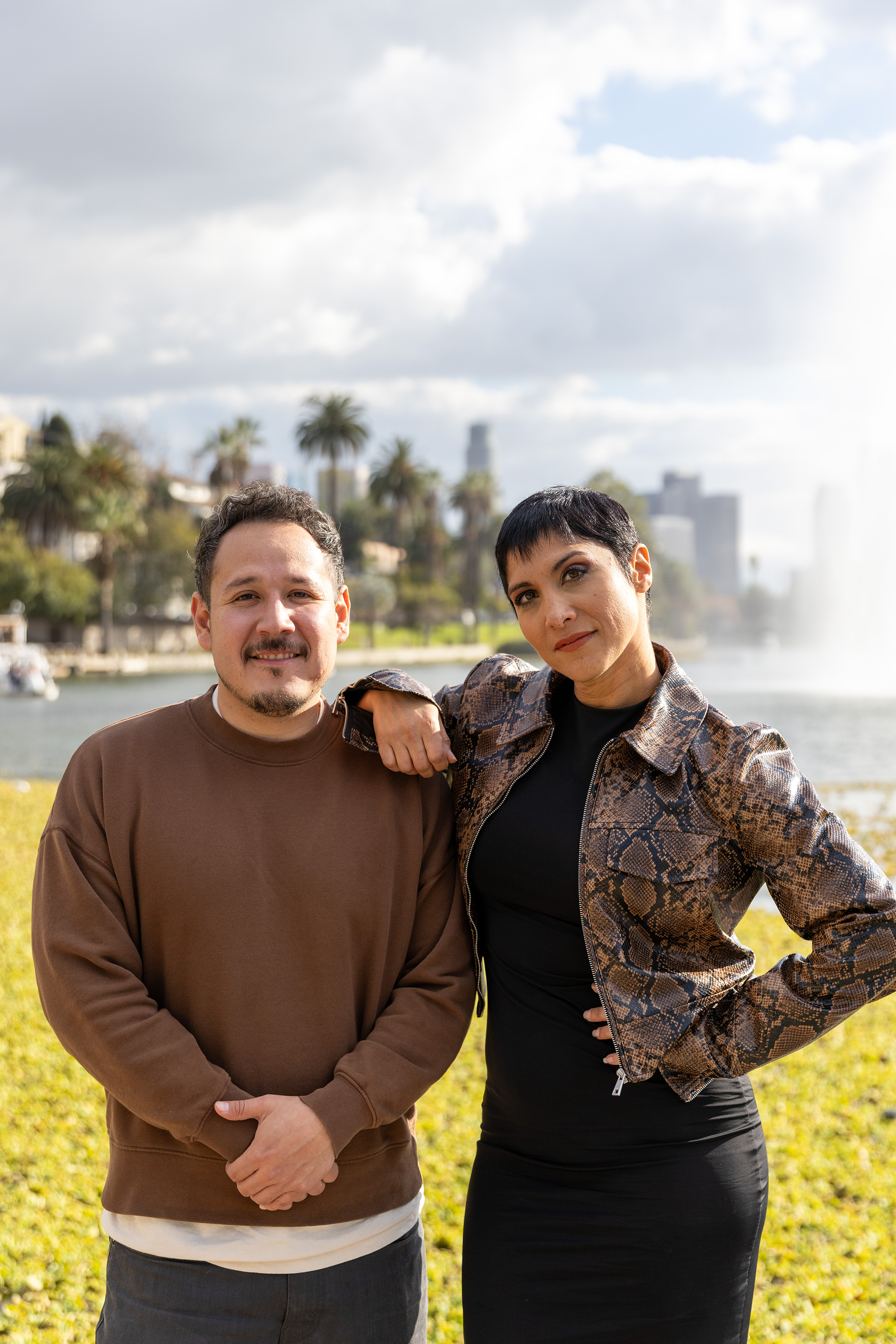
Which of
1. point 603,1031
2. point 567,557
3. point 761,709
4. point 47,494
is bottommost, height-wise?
point 761,709

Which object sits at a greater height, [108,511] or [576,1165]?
[108,511]

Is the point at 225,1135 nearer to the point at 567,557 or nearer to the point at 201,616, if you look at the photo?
the point at 201,616

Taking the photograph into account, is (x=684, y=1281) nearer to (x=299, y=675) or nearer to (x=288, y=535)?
(x=299, y=675)

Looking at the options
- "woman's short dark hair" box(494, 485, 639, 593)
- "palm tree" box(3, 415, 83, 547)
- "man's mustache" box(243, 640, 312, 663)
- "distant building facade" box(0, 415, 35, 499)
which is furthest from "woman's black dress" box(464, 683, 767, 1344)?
"distant building facade" box(0, 415, 35, 499)

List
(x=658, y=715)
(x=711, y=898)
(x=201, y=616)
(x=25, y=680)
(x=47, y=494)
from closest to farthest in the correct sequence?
(x=711, y=898)
(x=658, y=715)
(x=201, y=616)
(x=25, y=680)
(x=47, y=494)

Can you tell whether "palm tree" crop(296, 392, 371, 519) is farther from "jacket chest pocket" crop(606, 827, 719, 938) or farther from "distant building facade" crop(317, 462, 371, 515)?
"jacket chest pocket" crop(606, 827, 719, 938)

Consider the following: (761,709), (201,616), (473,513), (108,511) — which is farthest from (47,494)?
(201,616)

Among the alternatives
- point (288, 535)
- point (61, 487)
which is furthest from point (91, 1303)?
point (61, 487)

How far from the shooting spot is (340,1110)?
2240mm

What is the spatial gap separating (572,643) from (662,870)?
0.55m

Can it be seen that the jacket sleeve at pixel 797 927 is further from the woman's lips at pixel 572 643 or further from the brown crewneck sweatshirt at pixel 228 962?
the brown crewneck sweatshirt at pixel 228 962

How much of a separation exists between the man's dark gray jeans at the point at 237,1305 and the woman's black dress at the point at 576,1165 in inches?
12.8

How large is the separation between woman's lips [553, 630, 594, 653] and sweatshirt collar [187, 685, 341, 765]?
568 mm

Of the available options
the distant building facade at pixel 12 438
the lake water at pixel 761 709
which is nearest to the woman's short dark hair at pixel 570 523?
the lake water at pixel 761 709
